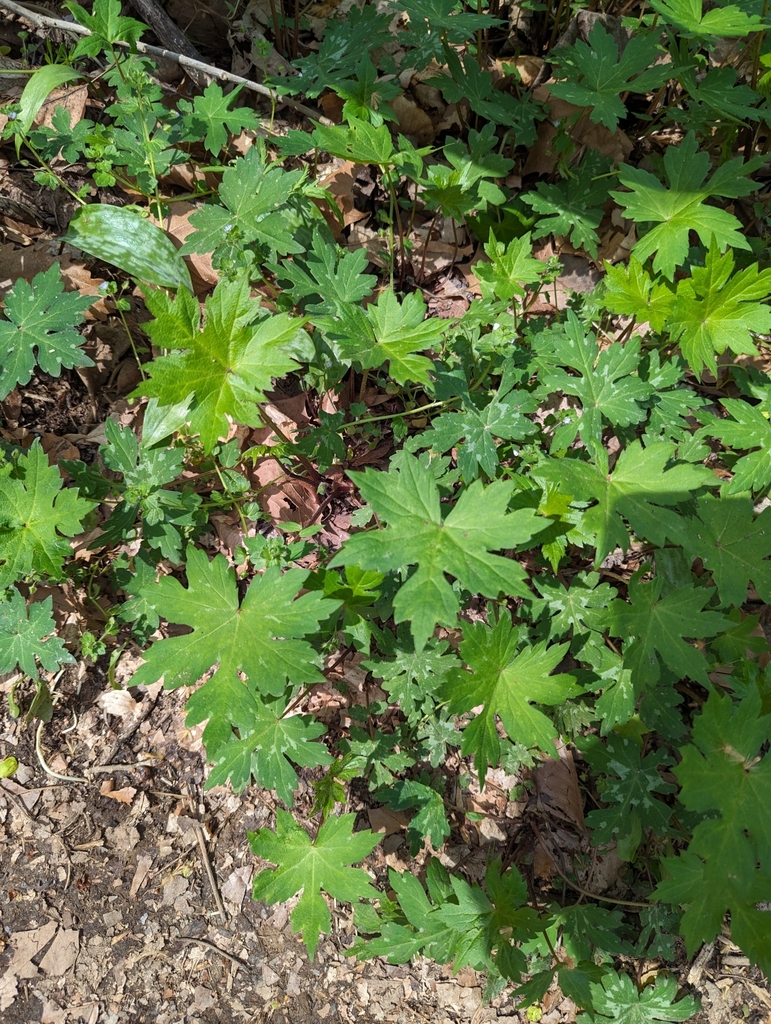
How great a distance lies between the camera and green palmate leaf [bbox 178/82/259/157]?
8.73 feet

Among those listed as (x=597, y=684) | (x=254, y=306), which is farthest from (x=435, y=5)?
(x=597, y=684)

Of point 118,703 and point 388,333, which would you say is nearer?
point 388,333

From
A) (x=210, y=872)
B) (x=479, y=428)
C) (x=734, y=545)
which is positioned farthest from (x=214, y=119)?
(x=210, y=872)

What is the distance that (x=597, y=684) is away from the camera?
230cm

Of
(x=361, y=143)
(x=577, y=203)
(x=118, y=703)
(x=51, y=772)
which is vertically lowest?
(x=51, y=772)

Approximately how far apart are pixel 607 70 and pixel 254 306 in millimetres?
1706

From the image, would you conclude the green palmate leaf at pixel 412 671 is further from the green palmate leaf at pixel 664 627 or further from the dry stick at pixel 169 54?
the dry stick at pixel 169 54

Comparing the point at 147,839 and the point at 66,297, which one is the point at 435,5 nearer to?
the point at 66,297

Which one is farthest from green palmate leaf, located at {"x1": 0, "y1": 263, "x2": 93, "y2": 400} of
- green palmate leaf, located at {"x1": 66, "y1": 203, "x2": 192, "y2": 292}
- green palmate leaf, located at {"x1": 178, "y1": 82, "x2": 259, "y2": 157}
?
green palmate leaf, located at {"x1": 178, "y1": 82, "x2": 259, "y2": 157}

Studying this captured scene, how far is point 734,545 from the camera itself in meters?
2.14

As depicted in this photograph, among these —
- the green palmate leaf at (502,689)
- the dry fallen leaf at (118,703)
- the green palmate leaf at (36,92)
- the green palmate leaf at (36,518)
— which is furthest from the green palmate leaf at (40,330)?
the green palmate leaf at (502,689)

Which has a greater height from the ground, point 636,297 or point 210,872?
point 636,297

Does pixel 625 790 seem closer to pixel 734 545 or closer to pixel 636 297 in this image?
pixel 734 545

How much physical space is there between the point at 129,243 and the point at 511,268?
145cm
